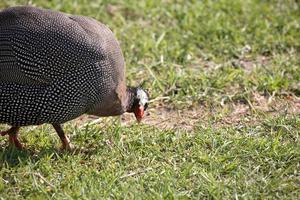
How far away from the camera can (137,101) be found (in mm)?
4773

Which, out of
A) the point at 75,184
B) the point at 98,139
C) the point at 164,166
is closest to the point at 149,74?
the point at 98,139

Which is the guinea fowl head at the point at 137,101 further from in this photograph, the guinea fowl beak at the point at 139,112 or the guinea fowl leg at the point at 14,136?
the guinea fowl leg at the point at 14,136

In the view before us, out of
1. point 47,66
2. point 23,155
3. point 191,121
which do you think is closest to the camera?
point 47,66

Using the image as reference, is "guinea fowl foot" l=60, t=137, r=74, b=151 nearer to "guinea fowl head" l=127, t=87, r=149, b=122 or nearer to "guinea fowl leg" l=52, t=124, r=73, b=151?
"guinea fowl leg" l=52, t=124, r=73, b=151

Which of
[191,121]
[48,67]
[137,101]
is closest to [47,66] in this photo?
[48,67]

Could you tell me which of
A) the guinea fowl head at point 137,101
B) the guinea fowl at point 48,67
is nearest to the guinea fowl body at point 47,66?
the guinea fowl at point 48,67

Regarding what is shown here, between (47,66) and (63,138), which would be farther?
(63,138)

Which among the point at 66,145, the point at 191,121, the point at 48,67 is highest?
the point at 48,67

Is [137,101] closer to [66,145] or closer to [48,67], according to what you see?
[66,145]

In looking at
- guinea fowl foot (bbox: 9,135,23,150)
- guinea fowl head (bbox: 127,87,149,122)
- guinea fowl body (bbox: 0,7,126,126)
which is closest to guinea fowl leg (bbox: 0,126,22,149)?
guinea fowl foot (bbox: 9,135,23,150)

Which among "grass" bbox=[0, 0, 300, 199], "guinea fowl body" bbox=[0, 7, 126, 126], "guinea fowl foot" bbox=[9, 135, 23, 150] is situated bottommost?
"grass" bbox=[0, 0, 300, 199]

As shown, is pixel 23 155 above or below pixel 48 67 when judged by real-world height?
below

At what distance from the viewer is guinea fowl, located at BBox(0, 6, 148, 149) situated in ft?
13.5

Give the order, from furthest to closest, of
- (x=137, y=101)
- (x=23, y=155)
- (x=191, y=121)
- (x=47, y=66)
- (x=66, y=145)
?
(x=191, y=121)
(x=137, y=101)
(x=66, y=145)
(x=23, y=155)
(x=47, y=66)
